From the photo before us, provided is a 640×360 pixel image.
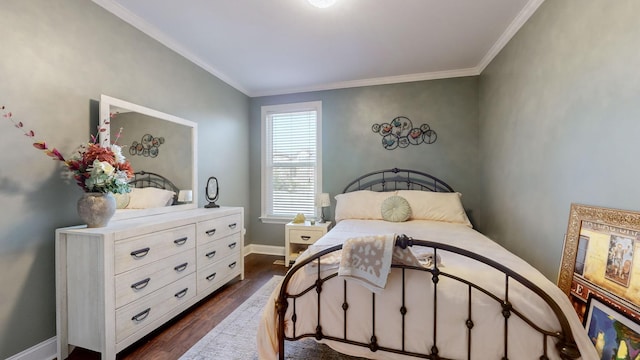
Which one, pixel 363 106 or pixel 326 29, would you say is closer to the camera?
pixel 326 29

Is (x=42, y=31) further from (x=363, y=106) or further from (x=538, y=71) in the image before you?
(x=538, y=71)

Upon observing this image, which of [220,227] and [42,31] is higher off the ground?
[42,31]

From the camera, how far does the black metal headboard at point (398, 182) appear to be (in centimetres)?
332

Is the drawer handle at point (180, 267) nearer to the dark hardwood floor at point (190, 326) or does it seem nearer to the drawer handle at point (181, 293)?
the drawer handle at point (181, 293)

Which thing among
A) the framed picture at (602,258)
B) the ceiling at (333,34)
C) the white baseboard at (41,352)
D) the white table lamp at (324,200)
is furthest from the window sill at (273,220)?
the framed picture at (602,258)

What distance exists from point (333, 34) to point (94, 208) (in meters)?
2.39

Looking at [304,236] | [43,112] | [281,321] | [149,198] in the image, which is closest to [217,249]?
[149,198]

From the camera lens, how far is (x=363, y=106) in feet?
11.6

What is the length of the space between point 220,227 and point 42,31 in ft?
6.27

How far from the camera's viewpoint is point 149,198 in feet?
7.43

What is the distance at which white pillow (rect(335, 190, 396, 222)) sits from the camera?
9.68 ft

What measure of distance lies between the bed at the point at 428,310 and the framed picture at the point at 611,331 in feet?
0.81

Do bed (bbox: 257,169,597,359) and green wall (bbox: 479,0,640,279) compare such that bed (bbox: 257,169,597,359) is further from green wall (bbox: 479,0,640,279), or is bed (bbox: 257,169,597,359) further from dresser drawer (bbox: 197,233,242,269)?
dresser drawer (bbox: 197,233,242,269)

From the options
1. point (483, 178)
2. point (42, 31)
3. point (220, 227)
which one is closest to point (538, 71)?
point (483, 178)
